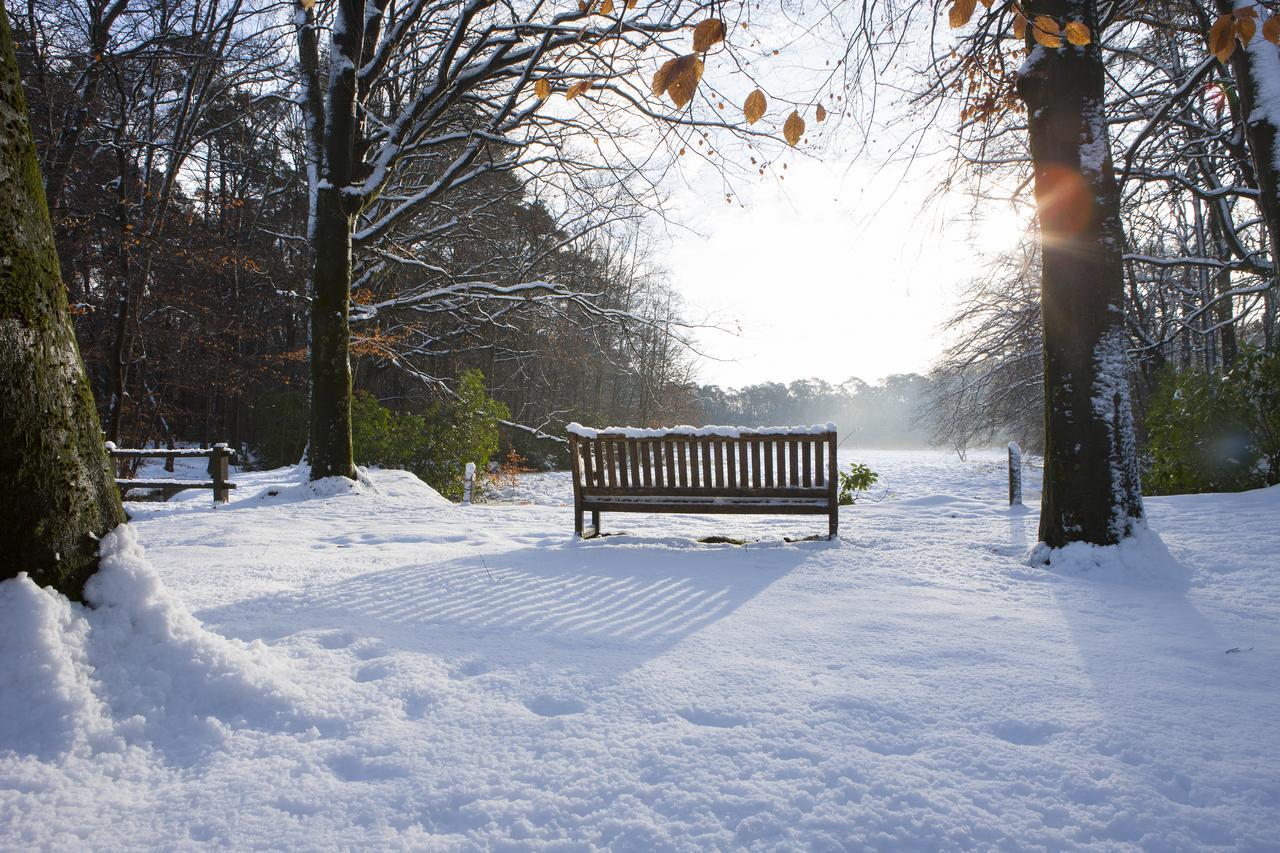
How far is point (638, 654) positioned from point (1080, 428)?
12.7 ft

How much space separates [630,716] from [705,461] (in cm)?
370

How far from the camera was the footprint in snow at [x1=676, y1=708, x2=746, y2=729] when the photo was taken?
7.07 ft

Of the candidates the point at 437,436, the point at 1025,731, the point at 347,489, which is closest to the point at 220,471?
the point at 347,489

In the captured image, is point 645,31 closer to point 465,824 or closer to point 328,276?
point 328,276

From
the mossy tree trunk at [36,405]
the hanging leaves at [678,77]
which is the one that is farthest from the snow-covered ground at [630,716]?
the hanging leaves at [678,77]

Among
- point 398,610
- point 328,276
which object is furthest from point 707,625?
point 328,276

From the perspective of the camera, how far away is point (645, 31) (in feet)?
24.1

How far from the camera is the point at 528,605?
3.60 m

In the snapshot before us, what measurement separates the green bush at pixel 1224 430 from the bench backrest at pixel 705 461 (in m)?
5.91

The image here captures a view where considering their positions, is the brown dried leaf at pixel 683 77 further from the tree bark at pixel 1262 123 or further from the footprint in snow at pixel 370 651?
the tree bark at pixel 1262 123

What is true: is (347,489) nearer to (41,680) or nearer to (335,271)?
(335,271)

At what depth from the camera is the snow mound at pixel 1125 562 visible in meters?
4.33

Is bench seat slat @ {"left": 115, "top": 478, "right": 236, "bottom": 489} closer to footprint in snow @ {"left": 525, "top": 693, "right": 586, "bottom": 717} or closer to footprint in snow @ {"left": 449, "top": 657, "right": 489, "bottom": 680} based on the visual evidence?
footprint in snow @ {"left": 449, "top": 657, "right": 489, "bottom": 680}

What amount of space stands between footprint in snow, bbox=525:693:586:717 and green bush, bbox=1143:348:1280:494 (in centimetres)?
929
